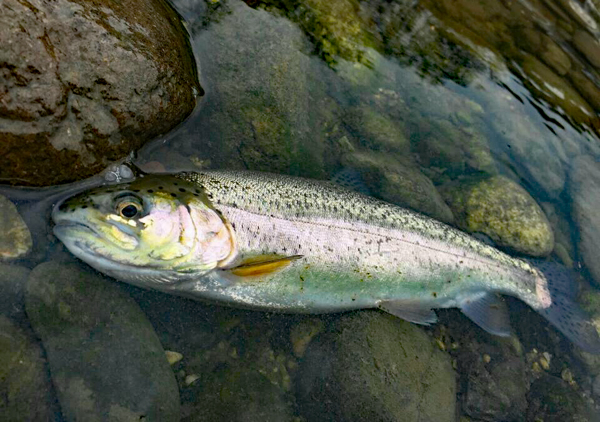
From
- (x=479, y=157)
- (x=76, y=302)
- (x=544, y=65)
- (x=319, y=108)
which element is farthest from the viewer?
(x=544, y=65)

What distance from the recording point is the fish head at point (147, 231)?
2906 millimetres

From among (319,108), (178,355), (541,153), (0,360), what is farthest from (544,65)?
(0,360)

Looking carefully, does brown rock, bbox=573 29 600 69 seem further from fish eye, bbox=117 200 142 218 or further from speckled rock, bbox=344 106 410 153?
fish eye, bbox=117 200 142 218

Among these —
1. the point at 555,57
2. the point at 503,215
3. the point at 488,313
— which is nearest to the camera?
the point at 488,313

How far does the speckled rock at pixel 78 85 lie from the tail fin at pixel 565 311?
12.7 ft

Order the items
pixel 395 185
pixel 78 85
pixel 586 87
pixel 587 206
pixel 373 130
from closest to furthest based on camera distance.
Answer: pixel 78 85 < pixel 395 185 < pixel 373 130 < pixel 587 206 < pixel 586 87

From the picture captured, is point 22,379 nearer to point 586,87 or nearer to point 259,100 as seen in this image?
point 259,100

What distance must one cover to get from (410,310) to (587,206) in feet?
9.93

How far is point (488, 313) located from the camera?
414cm

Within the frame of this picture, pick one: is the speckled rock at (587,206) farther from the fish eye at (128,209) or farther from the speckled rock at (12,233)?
the speckled rock at (12,233)

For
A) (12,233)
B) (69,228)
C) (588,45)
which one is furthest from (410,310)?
(588,45)

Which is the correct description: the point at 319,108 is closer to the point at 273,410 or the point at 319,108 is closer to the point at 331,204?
the point at 331,204

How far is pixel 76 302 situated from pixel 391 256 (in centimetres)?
245

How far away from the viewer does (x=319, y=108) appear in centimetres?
477
